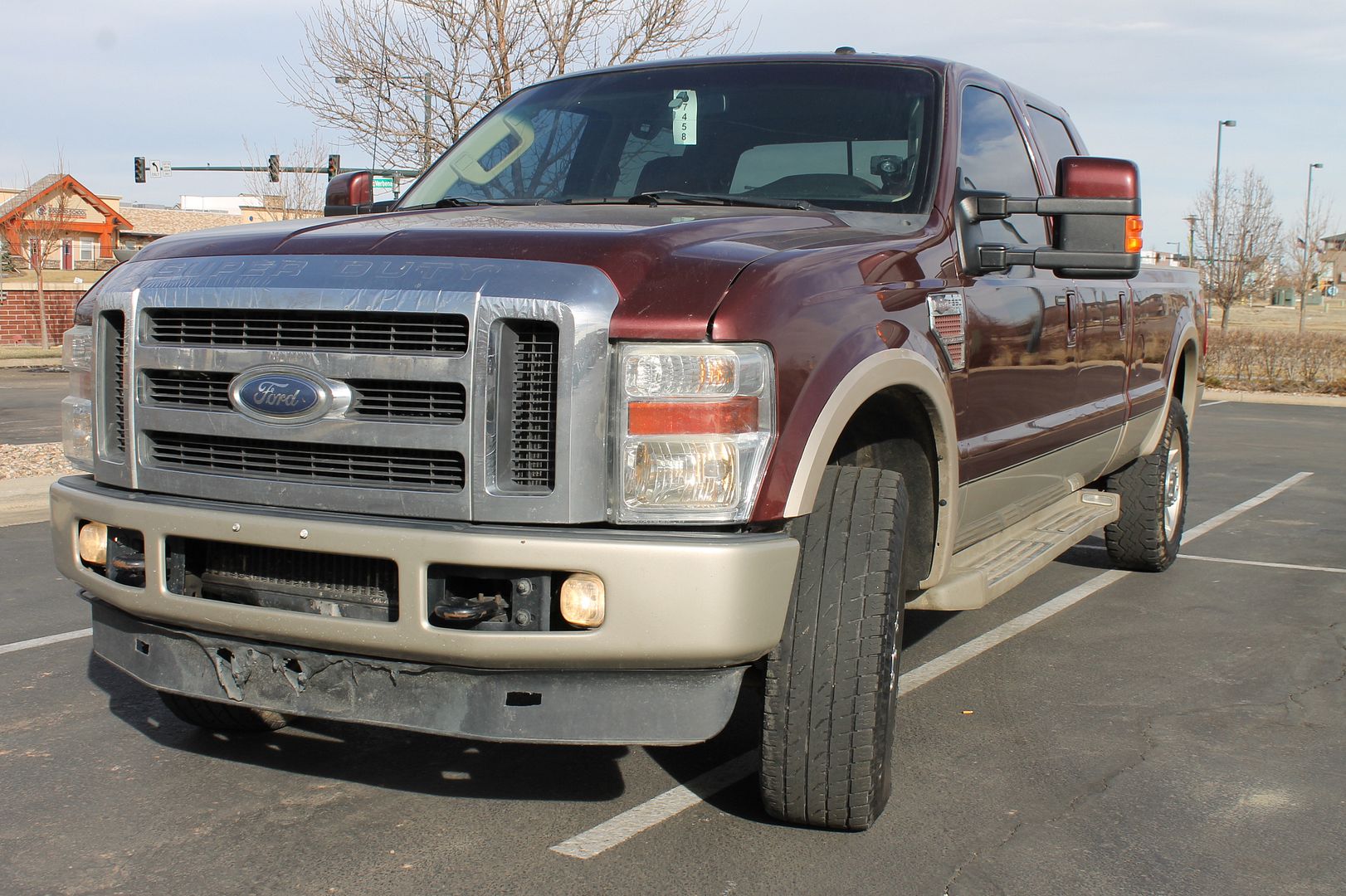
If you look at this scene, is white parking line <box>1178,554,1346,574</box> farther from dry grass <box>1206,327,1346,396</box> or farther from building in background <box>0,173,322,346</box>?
dry grass <box>1206,327,1346,396</box>

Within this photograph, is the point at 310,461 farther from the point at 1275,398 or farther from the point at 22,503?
the point at 1275,398

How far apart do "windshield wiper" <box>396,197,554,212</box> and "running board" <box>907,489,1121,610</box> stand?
1.70 meters

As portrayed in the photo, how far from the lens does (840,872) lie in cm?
321

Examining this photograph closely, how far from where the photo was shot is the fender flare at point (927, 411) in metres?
3.00

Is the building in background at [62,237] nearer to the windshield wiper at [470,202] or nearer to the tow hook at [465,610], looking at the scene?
the windshield wiper at [470,202]

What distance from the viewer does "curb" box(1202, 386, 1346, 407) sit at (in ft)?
69.6

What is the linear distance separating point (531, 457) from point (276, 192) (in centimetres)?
3105

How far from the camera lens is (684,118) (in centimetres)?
460

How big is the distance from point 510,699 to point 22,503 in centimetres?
677

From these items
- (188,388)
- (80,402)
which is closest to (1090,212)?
(188,388)

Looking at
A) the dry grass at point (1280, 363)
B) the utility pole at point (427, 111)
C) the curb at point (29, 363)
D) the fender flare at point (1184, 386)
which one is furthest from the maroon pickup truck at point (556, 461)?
the curb at point (29, 363)

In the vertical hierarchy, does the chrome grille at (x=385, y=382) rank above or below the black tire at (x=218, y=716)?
above

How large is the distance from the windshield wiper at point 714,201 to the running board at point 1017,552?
1201mm

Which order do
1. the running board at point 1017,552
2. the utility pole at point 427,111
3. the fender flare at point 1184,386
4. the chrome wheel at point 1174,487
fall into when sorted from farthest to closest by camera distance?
the utility pole at point 427,111 → the chrome wheel at point 1174,487 → the fender flare at point 1184,386 → the running board at point 1017,552
